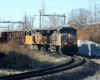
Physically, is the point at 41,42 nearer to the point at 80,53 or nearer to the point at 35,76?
the point at 80,53

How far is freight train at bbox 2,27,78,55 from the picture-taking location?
17516 millimetres

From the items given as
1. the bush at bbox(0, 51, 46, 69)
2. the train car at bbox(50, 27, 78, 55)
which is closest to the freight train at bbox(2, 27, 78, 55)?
the train car at bbox(50, 27, 78, 55)

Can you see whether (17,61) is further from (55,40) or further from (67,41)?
(55,40)

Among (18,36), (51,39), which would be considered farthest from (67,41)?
(18,36)

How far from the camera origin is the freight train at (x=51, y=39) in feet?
57.5

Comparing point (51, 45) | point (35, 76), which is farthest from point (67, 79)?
point (51, 45)

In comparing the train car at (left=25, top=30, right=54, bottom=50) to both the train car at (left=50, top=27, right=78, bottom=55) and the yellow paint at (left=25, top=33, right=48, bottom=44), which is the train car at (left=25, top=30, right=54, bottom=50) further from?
the train car at (left=50, top=27, right=78, bottom=55)

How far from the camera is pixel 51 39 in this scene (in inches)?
819

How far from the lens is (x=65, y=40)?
1752cm

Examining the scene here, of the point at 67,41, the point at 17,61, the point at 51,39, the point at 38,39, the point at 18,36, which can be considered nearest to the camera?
the point at 17,61

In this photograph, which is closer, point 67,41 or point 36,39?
point 67,41

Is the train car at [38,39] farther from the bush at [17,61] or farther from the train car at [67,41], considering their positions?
the bush at [17,61]

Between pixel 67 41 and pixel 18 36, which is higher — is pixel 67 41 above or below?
below

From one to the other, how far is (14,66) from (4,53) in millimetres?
2328
